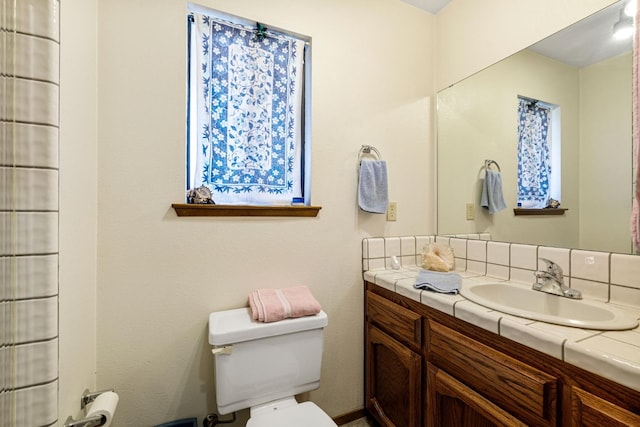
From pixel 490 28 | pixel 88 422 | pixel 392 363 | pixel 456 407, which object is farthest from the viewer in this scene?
pixel 490 28

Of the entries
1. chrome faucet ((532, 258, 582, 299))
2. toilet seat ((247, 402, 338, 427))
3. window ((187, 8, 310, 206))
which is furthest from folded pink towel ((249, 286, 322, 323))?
chrome faucet ((532, 258, 582, 299))

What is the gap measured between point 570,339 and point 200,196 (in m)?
1.35

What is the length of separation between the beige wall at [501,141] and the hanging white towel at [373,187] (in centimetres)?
47

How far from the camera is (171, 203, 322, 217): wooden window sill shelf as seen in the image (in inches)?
44.9

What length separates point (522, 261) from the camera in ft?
4.11

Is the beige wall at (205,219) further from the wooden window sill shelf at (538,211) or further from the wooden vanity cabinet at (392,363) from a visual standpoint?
the wooden window sill shelf at (538,211)

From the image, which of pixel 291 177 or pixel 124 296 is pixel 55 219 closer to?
pixel 124 296

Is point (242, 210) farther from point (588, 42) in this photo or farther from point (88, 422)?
point (588, 42)

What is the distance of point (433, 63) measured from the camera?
1752 mm

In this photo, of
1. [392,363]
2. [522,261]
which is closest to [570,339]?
[522,261]

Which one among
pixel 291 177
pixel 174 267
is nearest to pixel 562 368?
pixel 291 177

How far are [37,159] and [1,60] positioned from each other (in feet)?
0.71

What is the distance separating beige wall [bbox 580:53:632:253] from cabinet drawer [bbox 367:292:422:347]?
29.7 inches

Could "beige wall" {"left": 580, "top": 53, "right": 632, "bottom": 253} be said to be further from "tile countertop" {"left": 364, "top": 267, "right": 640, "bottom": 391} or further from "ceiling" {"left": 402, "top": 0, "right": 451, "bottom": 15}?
"ceiling" {"left": 402, "top": 0, "right": 451, "bottom": 15}
